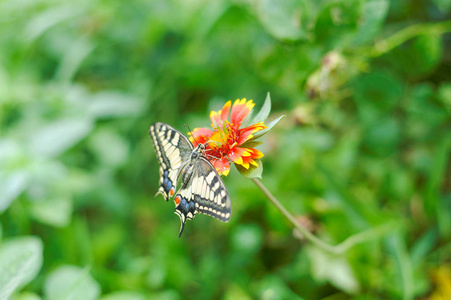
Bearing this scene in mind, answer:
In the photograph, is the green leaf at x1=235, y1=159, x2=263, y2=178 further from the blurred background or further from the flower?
the blurred background

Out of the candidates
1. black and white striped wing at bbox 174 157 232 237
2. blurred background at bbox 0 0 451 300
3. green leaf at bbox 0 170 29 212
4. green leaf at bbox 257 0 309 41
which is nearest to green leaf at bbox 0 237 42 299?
blurred background at bbox 0 0 451 300

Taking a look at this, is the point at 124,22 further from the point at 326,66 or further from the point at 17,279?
the point at 17,279

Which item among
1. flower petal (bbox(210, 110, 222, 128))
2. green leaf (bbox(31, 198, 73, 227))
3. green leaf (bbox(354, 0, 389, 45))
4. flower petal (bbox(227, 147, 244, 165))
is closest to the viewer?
flower petal (bbox(227, 147, 244, 165))

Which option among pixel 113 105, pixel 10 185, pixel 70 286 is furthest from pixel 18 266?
pixel 113 105

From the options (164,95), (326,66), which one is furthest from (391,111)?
(164,95)

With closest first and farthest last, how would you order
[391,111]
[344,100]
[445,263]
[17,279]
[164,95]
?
[17,279] → [445,263] → [391,111] → [344,100] → [164,95]

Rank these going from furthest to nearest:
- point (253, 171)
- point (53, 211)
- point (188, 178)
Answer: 1. point (53, 211)
2. point (188, 178)
3. point (253, 171)

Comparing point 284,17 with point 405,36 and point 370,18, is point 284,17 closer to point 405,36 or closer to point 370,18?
point 370,18
